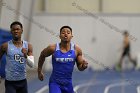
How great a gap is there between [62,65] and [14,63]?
2.85ft

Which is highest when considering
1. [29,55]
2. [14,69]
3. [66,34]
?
[66,34]

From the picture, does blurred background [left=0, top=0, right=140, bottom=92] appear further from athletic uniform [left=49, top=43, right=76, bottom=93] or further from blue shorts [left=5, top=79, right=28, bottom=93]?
athletic uniform [left=49, top=43, right=76, bottom=93]

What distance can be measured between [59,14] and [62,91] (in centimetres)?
1449

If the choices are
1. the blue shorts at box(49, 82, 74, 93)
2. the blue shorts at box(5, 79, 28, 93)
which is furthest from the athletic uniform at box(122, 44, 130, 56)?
the blue shorts at box(5, 79, 28, 93)

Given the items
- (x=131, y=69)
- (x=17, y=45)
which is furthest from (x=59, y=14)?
(x=17, y=45)

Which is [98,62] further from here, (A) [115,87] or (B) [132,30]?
(A) [115,87]

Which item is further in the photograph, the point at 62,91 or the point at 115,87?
the point at 115,87

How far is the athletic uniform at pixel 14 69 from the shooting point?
24.0 ft

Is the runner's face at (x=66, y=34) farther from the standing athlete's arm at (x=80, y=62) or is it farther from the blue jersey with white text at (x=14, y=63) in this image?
the blue jersey with white text at (x=14, y=63)

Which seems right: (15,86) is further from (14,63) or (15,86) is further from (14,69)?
(14,63)

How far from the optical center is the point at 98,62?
21.1m

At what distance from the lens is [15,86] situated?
24.2 ft

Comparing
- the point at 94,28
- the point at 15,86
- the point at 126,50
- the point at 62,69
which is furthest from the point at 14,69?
the point at 94,28

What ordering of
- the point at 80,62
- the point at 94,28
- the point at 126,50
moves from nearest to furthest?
1. the point at 80,62
2. the point at 126,50
3. the point at 94,28
